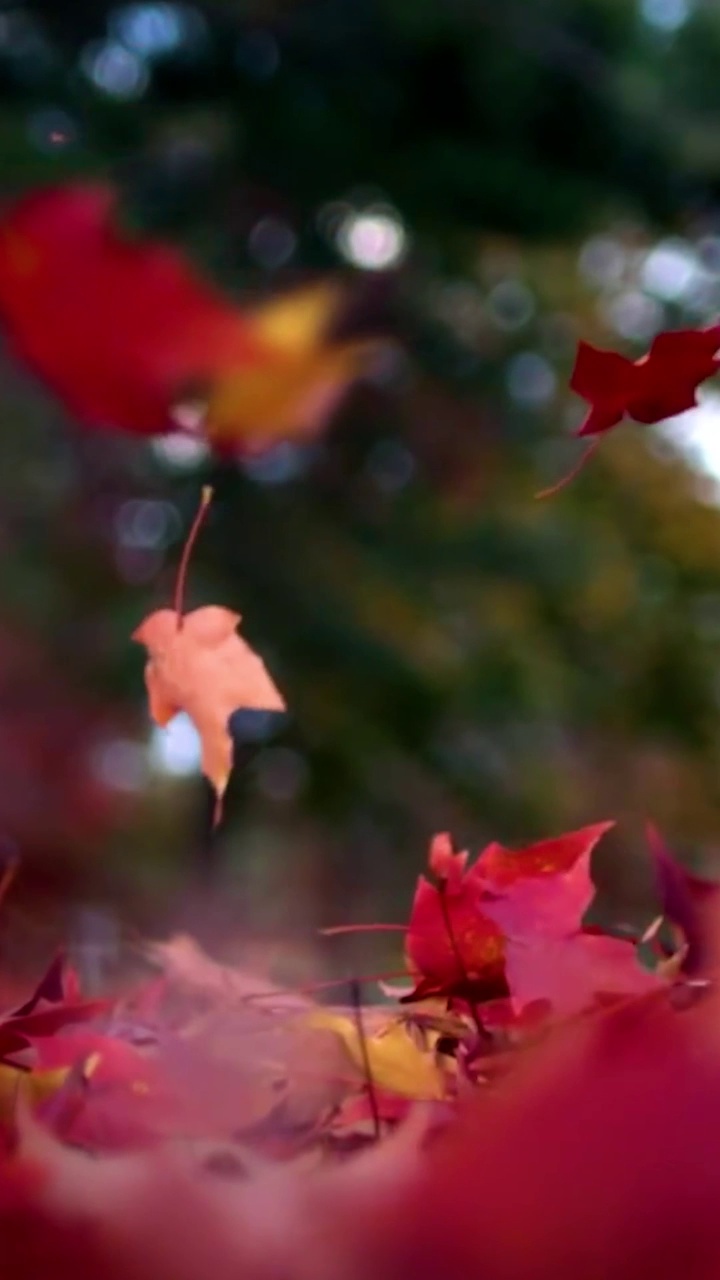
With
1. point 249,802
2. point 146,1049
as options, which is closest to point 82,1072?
point 146,1049

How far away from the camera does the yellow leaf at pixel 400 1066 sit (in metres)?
0.21

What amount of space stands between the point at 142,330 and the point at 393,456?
2.85 ft

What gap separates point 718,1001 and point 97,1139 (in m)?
0.08

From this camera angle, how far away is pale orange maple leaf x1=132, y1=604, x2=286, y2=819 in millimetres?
287

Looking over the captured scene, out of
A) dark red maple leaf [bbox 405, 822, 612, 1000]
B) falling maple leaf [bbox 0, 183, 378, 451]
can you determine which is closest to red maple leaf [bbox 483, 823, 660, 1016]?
dark red maple leaf [bbox 405, 822, 612, 1000]

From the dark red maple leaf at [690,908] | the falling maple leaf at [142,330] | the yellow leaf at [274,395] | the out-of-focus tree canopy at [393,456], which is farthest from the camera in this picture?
the out-of-focus tree canopy at [393,456]

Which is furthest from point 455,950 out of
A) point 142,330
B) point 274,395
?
point 274,395

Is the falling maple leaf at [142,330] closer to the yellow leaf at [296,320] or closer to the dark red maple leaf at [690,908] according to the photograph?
the yellow leaf at [296,320]

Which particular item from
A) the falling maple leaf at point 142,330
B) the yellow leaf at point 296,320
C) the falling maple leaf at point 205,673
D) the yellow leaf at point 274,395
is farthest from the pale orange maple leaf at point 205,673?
the yellow leaf at point 296,320

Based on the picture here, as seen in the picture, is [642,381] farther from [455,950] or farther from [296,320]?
[296,320]

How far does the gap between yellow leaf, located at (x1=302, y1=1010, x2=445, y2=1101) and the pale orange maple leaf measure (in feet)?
0.26

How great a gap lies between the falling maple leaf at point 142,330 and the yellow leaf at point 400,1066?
0.81 m

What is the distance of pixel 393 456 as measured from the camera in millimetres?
2250

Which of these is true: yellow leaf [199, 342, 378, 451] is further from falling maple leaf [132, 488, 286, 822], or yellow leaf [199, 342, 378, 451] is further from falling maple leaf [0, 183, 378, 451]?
falling maple leaf [132, 488, 286, 822]
